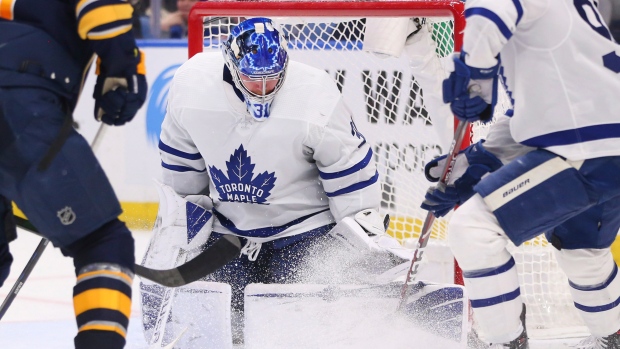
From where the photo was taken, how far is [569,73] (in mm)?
2398

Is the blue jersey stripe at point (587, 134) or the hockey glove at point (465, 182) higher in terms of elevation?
the blue jersey stripe at point (587, 134)

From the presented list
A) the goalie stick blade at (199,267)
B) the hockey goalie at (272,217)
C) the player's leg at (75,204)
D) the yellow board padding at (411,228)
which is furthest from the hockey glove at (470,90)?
the yellow board padding at (411,228)

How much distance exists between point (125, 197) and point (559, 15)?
132 inches

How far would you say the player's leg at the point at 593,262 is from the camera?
265cm

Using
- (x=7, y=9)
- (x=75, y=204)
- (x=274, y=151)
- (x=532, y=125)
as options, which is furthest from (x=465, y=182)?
(x=7, y=9)

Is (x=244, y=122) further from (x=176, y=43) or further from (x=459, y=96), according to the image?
(x=176, y=43)

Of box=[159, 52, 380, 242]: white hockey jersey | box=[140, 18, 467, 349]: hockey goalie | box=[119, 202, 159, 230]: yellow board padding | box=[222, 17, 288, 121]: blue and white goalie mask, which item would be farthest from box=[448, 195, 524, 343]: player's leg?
box=[119, 202, 159, 230]: yellow board padding

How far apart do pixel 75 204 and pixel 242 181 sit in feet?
3.61

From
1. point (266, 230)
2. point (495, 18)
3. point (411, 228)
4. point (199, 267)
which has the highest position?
point (495, 18)

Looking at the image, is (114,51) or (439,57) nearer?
(114,51)

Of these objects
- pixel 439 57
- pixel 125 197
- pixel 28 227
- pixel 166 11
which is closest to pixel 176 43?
pixel 166 11

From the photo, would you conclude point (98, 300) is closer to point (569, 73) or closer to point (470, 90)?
point (470, 90)

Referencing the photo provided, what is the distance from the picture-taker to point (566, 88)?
7.89ft

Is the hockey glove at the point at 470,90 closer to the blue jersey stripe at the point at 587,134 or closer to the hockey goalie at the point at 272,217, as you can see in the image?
the blue jersey stripe at the point at 587,134
